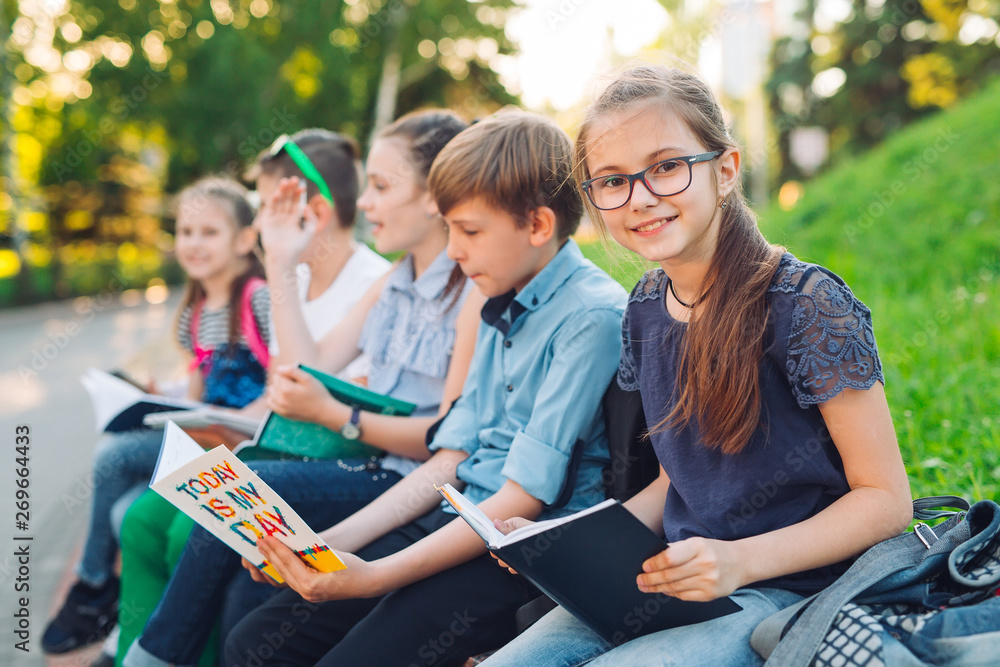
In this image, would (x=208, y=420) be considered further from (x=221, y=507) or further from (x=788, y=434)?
(x=788, y=434)

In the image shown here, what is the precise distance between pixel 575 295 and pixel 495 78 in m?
23.1

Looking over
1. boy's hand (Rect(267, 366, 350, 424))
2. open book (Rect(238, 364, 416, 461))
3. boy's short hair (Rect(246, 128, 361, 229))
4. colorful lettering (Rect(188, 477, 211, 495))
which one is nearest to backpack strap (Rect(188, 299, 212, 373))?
boy's short hair (Rect(246, 128, 361, 229))

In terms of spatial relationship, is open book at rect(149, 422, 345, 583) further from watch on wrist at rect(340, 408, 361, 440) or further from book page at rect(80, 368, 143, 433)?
book page at rect(80, 368, 143, 433)

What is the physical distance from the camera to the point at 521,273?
2186 millimetres

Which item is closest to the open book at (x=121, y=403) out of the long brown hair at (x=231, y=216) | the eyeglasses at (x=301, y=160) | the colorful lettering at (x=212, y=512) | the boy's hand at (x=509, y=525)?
the long brown hair at (x=231, y=216)

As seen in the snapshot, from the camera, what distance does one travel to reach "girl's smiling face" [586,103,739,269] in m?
1.62

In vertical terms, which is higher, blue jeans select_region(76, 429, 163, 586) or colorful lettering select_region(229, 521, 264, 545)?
colorful lettering select_region(229, 521, 264, 545)

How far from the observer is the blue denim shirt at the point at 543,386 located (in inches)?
75.4

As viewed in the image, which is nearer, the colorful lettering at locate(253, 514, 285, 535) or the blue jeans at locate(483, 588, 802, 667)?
the blue jeans at locate(483, 588, 802, 667)

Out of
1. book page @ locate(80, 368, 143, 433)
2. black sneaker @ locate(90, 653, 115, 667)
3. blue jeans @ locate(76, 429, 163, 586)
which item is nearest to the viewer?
black sneaker @ locate(90, 653, 115, 667)

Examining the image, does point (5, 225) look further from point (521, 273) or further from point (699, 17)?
point (521, 273)

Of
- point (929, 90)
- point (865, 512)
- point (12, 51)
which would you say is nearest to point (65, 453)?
point (865, 512)

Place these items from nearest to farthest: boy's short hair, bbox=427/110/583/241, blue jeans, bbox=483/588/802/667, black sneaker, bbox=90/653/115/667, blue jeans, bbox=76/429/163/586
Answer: blue jeans, bbox=483/588/802/667
boy's short hair, bbox=427/110/583/241
black sneaker, bbox=90/653/115/667
blue jeans, bbox=76/429/163/586

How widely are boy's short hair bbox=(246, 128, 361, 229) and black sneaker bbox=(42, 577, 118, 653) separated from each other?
1.78m
